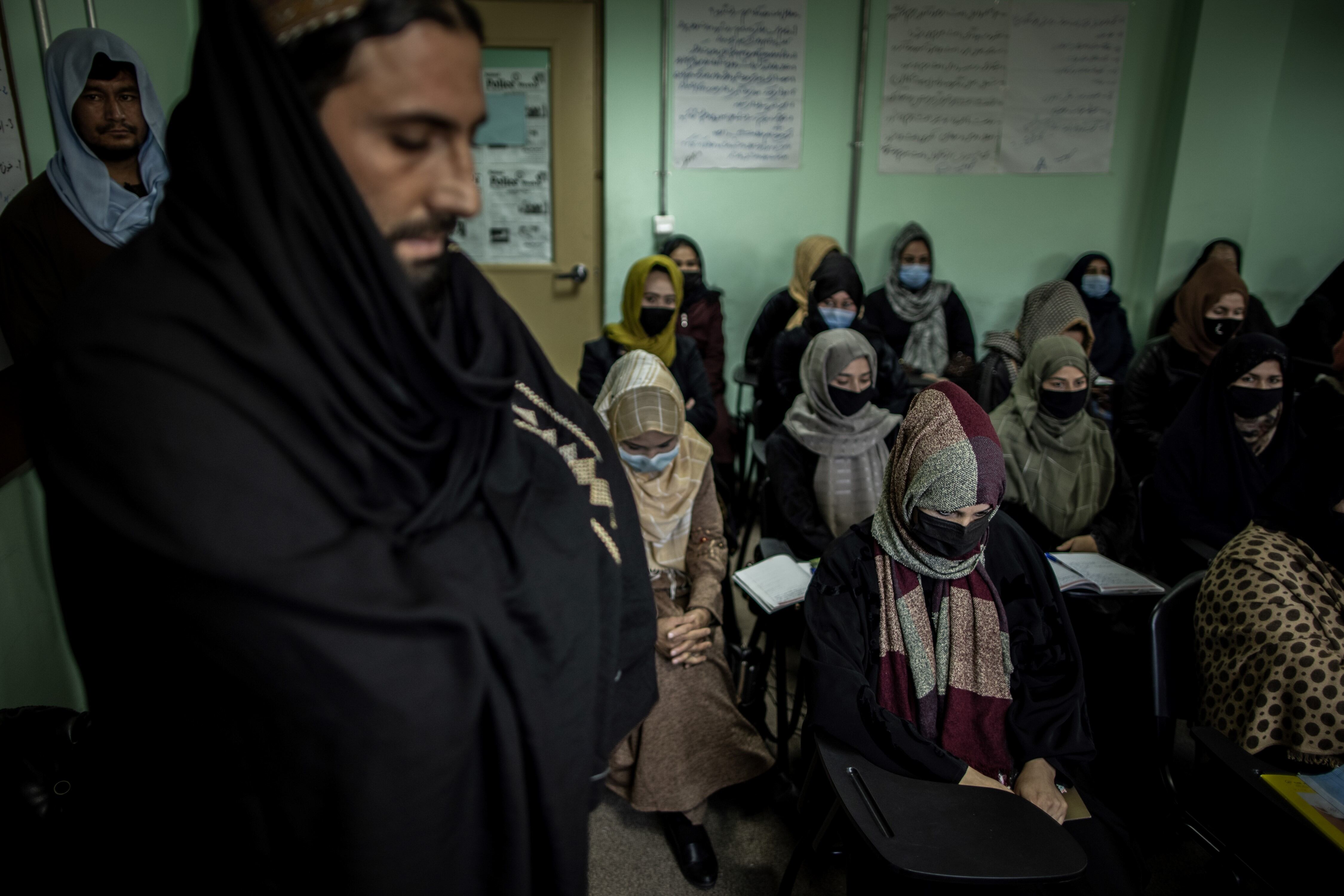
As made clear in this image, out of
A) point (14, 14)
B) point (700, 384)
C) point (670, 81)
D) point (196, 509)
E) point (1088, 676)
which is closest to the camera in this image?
point (196, 509)

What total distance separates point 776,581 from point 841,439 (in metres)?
0.76

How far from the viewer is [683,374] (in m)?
3.54

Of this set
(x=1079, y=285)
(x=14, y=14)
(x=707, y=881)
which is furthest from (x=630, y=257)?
(x=707, y=881)

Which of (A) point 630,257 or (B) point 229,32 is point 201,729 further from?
(A) point 630,257

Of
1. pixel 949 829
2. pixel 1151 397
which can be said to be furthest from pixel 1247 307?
pixel 949 829

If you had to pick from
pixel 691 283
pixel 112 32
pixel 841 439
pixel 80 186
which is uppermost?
pixel 112 32

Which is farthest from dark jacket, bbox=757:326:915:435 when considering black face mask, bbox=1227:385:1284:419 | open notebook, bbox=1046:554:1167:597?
open notebook, bbox=1046:554:1167:597

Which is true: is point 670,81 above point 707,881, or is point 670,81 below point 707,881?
above

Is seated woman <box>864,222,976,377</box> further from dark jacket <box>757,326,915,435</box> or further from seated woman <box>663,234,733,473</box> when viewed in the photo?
seated woman <box>663,234,733,473</box>

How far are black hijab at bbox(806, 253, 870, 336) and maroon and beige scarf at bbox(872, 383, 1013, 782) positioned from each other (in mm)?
2088

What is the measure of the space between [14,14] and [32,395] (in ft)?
5.75

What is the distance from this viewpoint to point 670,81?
3.99m

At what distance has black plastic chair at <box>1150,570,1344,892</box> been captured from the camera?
1156 millimetres

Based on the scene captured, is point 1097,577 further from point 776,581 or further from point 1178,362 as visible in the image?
point 1178,362
